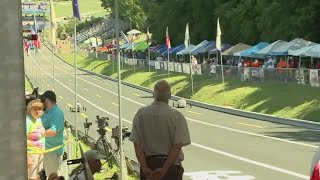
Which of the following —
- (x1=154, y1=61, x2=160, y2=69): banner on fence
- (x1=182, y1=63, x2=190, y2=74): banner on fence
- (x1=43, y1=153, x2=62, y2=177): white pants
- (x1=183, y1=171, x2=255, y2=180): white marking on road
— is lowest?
(x1=154, y1=61, x2=160, y2=69): banner on fence

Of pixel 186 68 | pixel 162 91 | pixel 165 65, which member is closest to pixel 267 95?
pixel 186 68

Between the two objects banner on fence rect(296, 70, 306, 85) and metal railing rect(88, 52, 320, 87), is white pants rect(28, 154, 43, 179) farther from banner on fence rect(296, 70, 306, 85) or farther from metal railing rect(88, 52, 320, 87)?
banner on fence rect(296, 70, 306, 85)

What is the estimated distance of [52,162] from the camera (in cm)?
1042

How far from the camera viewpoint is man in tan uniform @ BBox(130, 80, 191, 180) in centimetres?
714

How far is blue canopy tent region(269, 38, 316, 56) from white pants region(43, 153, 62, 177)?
35.9 meters

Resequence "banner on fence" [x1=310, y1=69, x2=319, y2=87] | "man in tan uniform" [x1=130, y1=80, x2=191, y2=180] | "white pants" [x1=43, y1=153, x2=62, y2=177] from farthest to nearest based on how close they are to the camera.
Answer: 1. "banner on fence" [x1=310, y1=69, x2=319, y2=87]
2. "white pants" [x1=43, y1=153, x2=62, y2=177]
3. "man in tan uniform" [x1=130, y1=80, x2=191, y2=180]

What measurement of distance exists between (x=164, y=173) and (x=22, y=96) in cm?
429

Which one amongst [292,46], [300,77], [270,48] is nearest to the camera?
[300,77]

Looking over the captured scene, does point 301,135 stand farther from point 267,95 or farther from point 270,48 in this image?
point 270,48

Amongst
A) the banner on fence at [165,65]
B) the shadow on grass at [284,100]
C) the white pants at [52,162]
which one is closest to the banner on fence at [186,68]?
the banner on fence at [165,65]

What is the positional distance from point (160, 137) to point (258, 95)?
33.1 meters

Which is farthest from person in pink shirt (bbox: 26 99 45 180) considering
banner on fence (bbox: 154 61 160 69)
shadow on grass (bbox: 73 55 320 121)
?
banner on fence (bbox: 154 61 160 69)

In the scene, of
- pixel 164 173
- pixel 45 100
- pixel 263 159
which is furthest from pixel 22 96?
pixel 263 159

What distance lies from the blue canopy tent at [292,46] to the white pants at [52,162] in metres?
35.9
